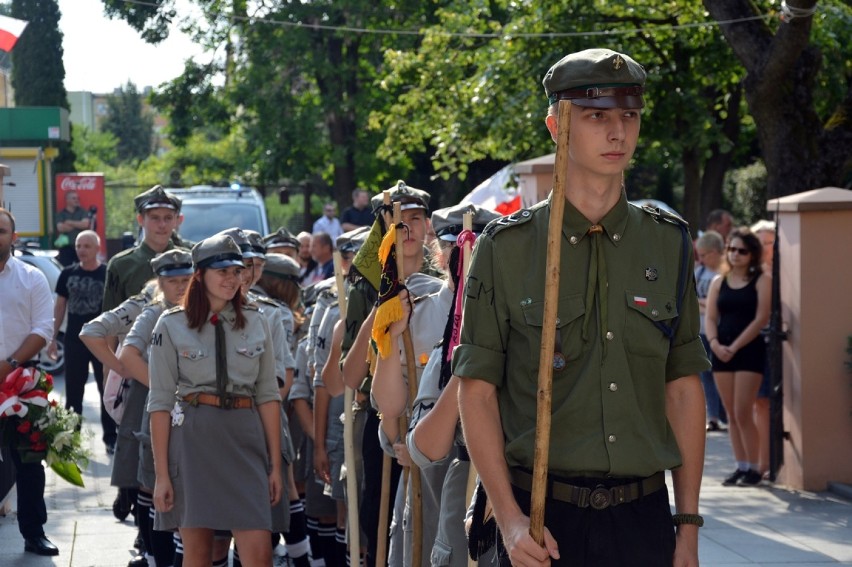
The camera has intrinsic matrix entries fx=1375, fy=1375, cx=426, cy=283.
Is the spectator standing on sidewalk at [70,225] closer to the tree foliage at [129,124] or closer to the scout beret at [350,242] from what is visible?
the scout beret at [350,242]

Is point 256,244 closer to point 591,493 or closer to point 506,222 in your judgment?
point 506,222

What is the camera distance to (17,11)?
1602 inches

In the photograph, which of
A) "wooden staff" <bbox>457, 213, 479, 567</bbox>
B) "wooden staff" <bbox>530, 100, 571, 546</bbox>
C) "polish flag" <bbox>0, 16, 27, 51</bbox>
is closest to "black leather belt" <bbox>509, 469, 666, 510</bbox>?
"wooden staff" <bbox>530, 100, 571, 546</bbox>

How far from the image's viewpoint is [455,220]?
18.0 feet

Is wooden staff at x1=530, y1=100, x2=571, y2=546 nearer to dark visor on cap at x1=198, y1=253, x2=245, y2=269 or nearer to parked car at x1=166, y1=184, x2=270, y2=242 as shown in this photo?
dark visor on cap at x1=198, y1=253, x2=245, y2=269

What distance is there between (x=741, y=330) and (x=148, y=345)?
17.4ft

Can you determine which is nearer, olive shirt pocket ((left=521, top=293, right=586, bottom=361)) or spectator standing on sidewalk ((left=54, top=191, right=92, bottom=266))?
Result: olive shirt pocket ((left=521, top=293, right=586, bottom=361))

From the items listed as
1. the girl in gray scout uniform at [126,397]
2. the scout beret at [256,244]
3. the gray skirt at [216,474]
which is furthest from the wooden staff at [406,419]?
the girl in gray scout uniform at [126,397]

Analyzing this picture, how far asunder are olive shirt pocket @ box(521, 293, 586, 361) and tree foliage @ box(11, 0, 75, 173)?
39.2 meters

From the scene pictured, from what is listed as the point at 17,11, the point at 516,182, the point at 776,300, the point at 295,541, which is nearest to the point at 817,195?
the point at 776,300

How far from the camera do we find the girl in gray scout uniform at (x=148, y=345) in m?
7.32

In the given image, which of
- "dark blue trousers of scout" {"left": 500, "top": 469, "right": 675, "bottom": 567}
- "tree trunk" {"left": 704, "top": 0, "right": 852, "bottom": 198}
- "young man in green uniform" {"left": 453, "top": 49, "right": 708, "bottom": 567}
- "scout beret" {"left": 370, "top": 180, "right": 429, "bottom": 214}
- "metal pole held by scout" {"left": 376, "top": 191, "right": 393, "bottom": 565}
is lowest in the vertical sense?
"metal pole held by scout" {"left": 376, "top": 191, "right": 393, "bottom": 565}

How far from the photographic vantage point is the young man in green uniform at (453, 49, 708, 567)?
3.31m

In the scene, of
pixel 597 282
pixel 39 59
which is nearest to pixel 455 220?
pixel 597 282
